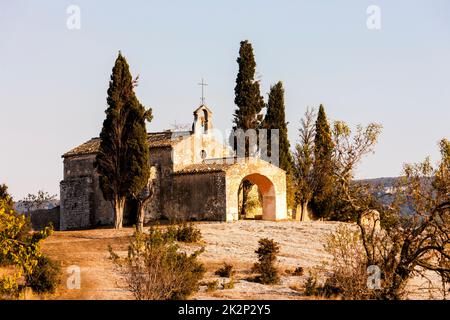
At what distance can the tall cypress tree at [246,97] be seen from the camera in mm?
44969

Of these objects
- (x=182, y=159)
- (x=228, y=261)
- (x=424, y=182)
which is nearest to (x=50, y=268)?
(x=228, y=261)

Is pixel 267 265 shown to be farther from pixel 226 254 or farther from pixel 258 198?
pixel 258 198

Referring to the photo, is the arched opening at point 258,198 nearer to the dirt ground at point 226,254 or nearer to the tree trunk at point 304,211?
the dirt ground at point 226,254

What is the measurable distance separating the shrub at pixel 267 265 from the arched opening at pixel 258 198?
1228cm

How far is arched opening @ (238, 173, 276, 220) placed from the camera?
41562 mm

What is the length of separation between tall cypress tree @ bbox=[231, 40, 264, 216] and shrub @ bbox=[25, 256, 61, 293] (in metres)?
22.7

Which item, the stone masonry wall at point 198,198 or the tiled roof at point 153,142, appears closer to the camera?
the stone masonry wall at point 198,198

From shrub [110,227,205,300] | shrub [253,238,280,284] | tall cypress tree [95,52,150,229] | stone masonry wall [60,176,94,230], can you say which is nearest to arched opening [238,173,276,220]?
tall cypress tree [95,52,150,229]

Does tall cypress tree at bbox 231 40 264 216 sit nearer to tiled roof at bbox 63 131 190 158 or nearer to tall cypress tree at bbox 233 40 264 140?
tall cypress tree at bbox 233 40 264 140

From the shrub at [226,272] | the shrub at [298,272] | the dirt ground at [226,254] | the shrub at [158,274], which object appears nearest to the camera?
the shrub at [158,274]

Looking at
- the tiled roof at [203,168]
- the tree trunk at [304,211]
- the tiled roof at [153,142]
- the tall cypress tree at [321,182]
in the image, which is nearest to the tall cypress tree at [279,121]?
the tall cypress tree at [321,182]
